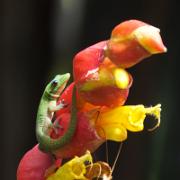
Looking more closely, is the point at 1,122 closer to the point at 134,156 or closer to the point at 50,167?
the point at 134,156

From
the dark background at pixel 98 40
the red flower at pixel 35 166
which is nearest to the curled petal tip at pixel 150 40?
the red flower at pixel 35 166

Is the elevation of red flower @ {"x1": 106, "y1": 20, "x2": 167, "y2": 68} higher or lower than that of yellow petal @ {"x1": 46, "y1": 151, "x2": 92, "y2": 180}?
higher

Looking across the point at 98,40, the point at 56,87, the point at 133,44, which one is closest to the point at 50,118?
the point at 56,87

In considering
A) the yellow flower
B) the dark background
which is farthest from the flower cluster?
the dark background

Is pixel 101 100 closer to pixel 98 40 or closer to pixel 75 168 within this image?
pixel 75 168

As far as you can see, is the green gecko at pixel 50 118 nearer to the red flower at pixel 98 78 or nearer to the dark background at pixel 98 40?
the red flower at pixel 98 78

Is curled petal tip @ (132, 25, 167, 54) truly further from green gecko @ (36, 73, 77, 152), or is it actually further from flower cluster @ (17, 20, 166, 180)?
green gecko @ (36, 73, 77, 152)

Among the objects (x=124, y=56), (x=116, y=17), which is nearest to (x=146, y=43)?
(x=124, y=56)
